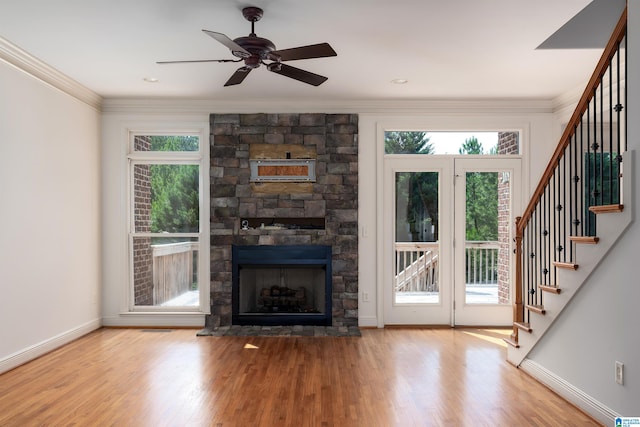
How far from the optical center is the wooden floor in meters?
2.95

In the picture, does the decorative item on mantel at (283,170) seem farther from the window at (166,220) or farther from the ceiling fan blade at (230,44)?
the ceiling fan blade at (230,44)

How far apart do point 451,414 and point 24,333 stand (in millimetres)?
3793

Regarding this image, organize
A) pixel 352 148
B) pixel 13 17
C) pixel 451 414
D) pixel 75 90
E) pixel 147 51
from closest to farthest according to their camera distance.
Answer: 1. pixel 451 414
2. pixel 13 17
3. pixel 147 51
4. pixel 75 90
5. pixel 352 148

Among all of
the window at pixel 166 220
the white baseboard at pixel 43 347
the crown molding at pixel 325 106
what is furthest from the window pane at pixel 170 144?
the white baseboard at pixel 43 347

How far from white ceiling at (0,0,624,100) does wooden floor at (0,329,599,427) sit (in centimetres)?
278

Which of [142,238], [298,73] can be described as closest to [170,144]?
[142,238]

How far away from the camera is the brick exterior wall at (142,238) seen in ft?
18.6

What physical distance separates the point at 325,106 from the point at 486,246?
267 centimetres

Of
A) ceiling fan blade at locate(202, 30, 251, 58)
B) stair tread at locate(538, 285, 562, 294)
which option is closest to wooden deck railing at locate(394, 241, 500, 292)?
stair tread at locate(538, 285, 562, 294)

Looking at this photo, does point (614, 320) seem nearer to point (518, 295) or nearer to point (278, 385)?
point (518, 295)

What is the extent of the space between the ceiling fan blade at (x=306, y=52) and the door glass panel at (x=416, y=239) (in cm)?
281

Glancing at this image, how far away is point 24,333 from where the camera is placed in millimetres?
4137

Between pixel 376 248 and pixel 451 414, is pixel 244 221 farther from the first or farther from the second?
pixel 451 414

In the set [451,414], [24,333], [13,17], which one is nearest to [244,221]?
[24,333]
